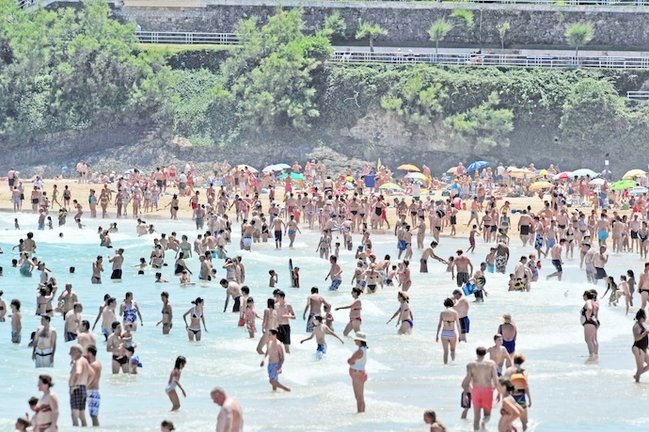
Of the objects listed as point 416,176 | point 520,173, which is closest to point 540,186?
point 520,173

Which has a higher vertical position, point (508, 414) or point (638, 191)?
point (638, 191)

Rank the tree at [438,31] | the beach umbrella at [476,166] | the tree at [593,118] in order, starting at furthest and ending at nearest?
the tree at [438,31]
the tree at [593,118]
the beach umbrella at [476,166]

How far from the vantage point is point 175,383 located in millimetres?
18172

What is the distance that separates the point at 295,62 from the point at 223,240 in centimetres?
1928

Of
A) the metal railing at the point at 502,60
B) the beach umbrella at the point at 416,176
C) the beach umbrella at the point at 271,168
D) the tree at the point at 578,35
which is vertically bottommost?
the beach umbrella at the point at 416,176

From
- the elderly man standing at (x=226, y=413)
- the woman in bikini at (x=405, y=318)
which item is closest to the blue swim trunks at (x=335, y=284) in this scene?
the woman in bikini at (x=405, y=318)

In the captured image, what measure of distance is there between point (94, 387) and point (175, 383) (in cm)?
142

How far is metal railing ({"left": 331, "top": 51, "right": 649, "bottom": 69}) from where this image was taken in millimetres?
53469

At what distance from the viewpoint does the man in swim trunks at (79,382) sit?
16.6m

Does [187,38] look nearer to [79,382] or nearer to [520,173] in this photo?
[520,173]

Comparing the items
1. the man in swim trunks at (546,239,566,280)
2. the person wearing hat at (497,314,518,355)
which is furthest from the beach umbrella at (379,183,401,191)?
the person wearing hat at (497,314,518,355)

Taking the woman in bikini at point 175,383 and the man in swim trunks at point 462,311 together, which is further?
the man in swim trunks at point 462,311

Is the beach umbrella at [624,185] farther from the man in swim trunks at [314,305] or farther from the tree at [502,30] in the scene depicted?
the man in swim trunks at [314,305]

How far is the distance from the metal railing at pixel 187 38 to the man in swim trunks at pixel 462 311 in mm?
35350
